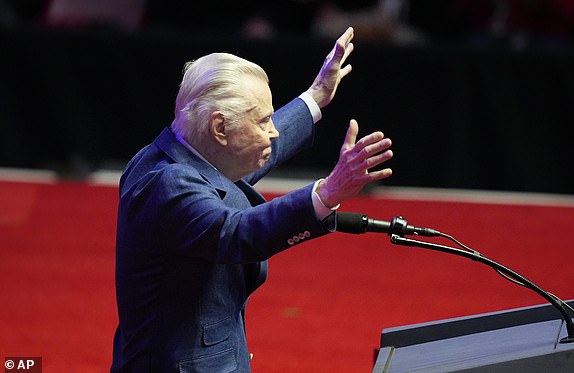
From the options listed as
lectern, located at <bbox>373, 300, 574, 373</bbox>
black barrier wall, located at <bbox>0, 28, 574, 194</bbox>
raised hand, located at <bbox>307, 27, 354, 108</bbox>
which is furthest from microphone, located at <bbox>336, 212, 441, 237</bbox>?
black barrier wall, located at <bbox>0, 28, 574, 194</bbox>

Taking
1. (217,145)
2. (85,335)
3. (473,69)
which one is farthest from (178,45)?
(217,145)

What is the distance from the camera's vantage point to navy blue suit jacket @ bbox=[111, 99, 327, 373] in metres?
1.76

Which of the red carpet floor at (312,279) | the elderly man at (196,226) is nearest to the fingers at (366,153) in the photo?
the elderly man at (196,226)

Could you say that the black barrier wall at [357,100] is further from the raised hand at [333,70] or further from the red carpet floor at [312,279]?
the raised hand at [333,70]

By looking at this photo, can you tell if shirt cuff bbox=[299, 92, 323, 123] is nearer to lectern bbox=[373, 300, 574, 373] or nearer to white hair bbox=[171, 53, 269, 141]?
white hair bbox=[171, 53, 269, 141]

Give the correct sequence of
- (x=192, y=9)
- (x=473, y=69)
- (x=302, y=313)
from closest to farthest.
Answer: (x=302, y=313) < (x=473, y=69) < (x=192, y=9)

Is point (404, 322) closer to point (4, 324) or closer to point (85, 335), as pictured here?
point (85, 335)

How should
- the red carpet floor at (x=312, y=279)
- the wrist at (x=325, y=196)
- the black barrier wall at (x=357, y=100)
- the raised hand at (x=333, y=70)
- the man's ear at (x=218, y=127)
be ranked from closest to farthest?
the wrist at (x=325, y=196)
the man's ear at (x=218, y=127)
the raised hand at (x=333, y=70)
the red carpet floor at (x=312, y=279)
the black barrier wall at (x=357, y=100)

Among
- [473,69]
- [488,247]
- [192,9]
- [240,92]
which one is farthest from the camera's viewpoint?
[192,9]

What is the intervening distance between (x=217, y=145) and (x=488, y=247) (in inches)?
108

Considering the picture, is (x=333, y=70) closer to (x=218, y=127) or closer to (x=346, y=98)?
(x=218, y=127)

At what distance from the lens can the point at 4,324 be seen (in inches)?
137

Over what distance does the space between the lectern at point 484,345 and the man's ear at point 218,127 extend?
469 millimetres

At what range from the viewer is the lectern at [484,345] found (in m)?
1.60
